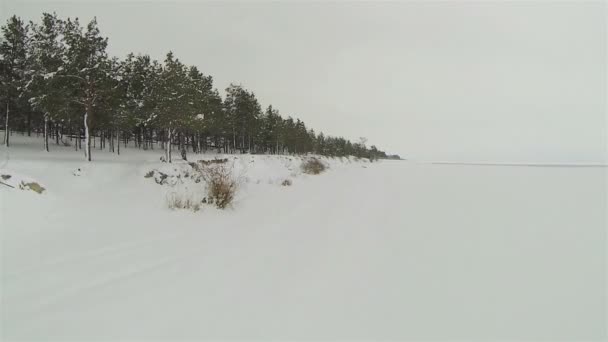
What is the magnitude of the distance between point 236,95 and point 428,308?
42.9m

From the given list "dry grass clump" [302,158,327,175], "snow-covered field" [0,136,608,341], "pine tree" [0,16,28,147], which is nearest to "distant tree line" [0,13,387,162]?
"pine tree" [0,16,28,147]

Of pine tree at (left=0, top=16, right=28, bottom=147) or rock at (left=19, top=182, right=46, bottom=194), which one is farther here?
pine tree at (left=0, top=16, right=28, bottom=147)

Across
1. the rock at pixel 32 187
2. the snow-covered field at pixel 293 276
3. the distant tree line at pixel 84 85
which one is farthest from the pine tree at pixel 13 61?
the snow-covered field at pixel 293 276

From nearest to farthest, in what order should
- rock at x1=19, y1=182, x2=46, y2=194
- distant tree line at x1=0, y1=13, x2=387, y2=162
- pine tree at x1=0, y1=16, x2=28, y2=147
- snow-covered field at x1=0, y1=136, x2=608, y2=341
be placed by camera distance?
snow-covered field at x1=0, y1=136, x2=608, y2=341
rock at x1=19, y1=182, x2=46, y2=194
distant tree line at x1=0, y1=13, x2=387, y2=162
pine tree at x1=0, y1=16, x2=28, y2=147

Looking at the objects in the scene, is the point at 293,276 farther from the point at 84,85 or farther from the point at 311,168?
the point at 84,85

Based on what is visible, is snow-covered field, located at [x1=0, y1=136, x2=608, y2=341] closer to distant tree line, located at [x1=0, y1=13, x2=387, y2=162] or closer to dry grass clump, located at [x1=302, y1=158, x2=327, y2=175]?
dry grass clump, located at [x1=302, y1=158, x2=327, y2=175]

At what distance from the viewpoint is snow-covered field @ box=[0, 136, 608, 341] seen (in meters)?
1.97

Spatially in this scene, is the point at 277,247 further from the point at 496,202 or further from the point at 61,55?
the point at 61,55

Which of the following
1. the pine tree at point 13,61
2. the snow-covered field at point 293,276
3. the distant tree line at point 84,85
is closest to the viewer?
the snow-covered field at point 293,276

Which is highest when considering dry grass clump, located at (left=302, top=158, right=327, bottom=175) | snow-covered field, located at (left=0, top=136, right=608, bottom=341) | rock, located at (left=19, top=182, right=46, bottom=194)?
dry grass clump, located at (left=302, top=158, right=327, bottom=175)

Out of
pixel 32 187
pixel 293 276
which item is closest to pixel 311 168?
pixel 32 187

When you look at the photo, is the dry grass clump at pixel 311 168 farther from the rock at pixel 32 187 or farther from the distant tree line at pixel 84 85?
the rock at pixel 32 187

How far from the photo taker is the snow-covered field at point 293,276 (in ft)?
6.45

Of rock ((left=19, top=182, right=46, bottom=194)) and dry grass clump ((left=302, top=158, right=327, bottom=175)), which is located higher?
dry grass clump ((left=302, top=158, right=327, bottom=175))
